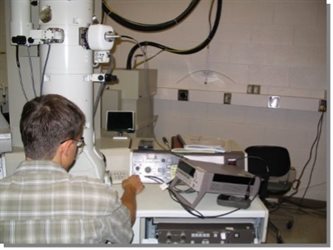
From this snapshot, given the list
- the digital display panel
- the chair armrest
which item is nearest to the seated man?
the digital display panel

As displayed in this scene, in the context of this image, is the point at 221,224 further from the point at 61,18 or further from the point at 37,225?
the point at 61,18

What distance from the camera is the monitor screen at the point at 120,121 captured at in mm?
2543

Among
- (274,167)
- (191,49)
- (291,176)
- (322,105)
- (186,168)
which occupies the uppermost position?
(191,49)

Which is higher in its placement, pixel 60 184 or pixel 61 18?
pixel 61 18

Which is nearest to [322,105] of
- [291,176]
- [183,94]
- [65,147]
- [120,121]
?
[291,176]


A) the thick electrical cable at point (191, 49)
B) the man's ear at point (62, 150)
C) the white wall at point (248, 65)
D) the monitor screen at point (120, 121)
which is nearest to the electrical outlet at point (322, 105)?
the white wall at point (248, 65)

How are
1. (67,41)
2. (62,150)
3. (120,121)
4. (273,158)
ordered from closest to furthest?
(62,150) → (67,41) → (120,121) → (273,158)

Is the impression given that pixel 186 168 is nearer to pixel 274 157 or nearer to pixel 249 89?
pixel 274 157

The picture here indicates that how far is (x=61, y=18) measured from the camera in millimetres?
1566

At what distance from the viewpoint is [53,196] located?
42.3 inches

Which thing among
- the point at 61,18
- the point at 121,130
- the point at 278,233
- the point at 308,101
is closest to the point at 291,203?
the point at 278,233

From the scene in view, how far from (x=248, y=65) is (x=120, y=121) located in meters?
1.63

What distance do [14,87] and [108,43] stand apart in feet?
2.84

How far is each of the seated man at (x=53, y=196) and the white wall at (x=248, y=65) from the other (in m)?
2.53
